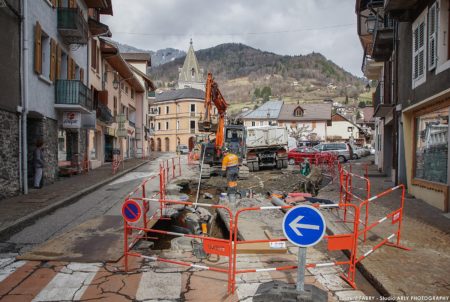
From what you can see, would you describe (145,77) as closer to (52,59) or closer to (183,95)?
(52,59)

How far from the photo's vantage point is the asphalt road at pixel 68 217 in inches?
292

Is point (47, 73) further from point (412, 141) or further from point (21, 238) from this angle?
point (412, 141)

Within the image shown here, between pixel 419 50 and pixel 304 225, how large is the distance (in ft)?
32.1

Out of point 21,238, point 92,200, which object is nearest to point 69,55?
point 92,200

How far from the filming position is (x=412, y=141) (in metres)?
13.6

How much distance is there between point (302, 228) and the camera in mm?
4586

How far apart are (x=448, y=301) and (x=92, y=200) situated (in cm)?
1074

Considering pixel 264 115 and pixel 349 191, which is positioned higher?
pixel 264 115

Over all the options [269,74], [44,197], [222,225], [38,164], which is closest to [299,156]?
[38,164]

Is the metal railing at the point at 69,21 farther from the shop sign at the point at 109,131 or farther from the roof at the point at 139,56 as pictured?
the roof at the point at 139,56

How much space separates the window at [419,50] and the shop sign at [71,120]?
44.4 ft

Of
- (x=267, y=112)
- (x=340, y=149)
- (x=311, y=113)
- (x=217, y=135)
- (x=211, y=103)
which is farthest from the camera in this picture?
(x=267, y=112)

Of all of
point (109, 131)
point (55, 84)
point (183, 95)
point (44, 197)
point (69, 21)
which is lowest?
point (44, 197)

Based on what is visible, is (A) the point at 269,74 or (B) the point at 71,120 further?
(A) the point at 269,74
